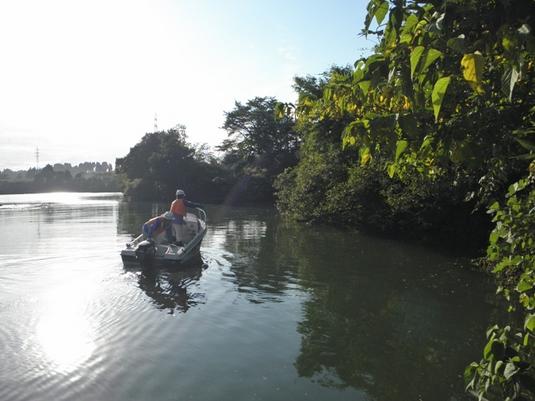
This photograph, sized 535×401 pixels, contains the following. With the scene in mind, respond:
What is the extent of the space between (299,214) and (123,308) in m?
20.5

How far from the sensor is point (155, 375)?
6.86m

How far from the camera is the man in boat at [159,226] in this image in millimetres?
15055

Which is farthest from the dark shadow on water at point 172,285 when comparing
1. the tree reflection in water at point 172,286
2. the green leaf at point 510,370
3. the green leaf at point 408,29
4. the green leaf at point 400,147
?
the green leaf at point 408,29

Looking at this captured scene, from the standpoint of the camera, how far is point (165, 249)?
14922mm

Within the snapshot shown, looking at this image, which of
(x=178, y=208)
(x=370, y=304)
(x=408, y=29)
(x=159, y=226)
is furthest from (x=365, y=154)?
(x=178, y=208)

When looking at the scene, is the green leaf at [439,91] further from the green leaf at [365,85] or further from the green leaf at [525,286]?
the green leaf at [525,286]

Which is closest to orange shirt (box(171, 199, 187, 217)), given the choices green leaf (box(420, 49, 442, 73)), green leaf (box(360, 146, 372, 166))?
green leaf (box(360, 146, 372, 166))

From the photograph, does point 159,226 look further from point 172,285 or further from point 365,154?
point 365,154

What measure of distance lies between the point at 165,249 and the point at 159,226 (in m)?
0.95

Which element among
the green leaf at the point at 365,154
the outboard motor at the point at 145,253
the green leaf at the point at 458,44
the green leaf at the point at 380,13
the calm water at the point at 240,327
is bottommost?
the calm water at the point at 240,327

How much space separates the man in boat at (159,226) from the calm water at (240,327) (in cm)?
147

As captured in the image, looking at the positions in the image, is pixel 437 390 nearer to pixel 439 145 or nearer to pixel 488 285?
pixel 439 145

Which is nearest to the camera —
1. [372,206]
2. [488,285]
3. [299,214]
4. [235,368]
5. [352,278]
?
[235,368]

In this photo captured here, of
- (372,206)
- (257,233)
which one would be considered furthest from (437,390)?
(257,233)
